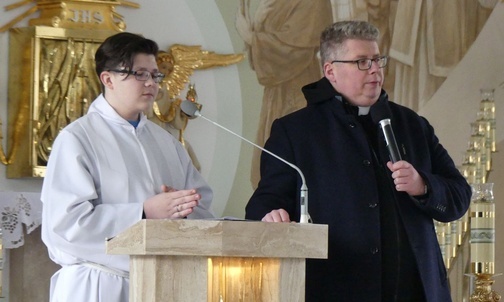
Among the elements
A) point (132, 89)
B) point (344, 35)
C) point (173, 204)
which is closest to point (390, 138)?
point (344, 35)

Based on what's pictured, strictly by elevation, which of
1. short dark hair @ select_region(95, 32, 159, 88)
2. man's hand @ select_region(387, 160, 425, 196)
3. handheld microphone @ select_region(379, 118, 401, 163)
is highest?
short dark hair @ select_region(95, 32, 159, 88)

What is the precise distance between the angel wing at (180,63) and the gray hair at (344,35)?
10.9 ft

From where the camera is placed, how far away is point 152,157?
4824 mm

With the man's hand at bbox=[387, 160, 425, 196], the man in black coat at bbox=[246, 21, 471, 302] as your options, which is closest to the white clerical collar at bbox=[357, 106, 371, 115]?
the man in black coat at bbox=[246, 21, 471, 302]

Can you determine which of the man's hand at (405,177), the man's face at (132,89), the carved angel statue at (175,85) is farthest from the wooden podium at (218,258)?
the carved angel statue at (175,85)

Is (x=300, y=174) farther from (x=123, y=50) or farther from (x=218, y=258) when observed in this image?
(x=123, y=50)

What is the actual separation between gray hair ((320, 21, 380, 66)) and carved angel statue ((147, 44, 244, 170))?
3.26 m

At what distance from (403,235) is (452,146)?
4.96m

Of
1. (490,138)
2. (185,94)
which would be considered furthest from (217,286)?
(490,138)

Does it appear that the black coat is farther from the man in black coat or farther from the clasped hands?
the clasped hands

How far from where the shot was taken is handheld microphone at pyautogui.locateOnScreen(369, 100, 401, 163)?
418 centimetres

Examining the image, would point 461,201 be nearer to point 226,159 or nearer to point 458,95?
point 226,159

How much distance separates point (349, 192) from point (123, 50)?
108 cm

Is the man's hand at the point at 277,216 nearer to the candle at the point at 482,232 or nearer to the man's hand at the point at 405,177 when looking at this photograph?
the man's hand at the point at 405,177
